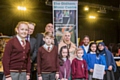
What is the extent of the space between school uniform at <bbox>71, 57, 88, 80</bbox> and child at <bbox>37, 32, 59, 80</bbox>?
0.48 m

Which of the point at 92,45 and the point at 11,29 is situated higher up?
the point at 11,29

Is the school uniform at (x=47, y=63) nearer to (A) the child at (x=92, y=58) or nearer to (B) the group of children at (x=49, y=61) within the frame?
(B) the group of children at (x=49, y=61)

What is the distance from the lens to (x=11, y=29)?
7.34 metres

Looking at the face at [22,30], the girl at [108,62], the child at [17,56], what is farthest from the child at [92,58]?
the face at [22,30]

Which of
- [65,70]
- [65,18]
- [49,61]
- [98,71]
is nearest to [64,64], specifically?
[65,70]

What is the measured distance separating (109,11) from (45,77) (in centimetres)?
596

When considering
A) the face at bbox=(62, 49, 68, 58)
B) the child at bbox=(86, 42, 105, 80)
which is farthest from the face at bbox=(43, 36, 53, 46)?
the child at bbox=(86, 42, 105, 80)

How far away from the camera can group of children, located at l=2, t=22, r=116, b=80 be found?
10.0ft

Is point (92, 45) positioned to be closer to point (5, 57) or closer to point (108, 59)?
point (108, 59)

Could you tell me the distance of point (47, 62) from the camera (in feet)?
12.1

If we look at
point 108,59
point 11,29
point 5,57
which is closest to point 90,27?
point 11,29

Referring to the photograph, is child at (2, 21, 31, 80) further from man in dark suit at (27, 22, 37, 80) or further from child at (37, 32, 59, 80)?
man in dark suit at (27, 22, 37, 80)

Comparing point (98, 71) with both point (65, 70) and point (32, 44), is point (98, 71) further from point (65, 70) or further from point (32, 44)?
point (32, 44)

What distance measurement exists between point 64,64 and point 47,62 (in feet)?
1.56
